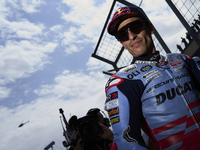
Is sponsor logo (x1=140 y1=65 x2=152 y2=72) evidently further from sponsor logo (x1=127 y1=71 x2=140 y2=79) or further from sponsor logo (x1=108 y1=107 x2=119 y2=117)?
sponsor logo (x1=108 y1=107 x2=119 y2=117)

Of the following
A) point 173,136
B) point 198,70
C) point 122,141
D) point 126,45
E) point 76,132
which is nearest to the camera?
point 122,141

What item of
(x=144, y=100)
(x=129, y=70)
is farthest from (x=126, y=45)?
(x=144, y=100)

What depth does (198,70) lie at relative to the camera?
132cm

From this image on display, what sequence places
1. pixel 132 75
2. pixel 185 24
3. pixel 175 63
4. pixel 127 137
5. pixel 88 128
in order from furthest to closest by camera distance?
pixel 185 24 → pixel 88 128 → pixel 175 63 → pixel 132 75 → pixel 127 137

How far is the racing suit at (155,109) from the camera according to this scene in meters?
0.94

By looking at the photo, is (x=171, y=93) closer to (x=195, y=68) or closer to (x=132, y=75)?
(x=132, y=75)

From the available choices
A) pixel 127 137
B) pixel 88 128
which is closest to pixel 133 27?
pixel 127 137

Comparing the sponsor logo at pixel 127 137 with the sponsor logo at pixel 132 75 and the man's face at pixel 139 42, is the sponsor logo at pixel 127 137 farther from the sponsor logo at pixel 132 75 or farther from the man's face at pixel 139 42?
the man's face at pixel 139 42

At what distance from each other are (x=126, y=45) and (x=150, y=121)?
0.76m

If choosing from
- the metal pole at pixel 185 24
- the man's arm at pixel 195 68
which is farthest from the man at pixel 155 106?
the metal pole at pixel 185 24

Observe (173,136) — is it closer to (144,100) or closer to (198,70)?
(144,100)

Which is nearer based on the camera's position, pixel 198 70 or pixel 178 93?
pixel 178 93

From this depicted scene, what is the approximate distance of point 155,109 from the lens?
1033mm

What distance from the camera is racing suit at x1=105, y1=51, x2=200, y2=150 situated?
937 millimetres
